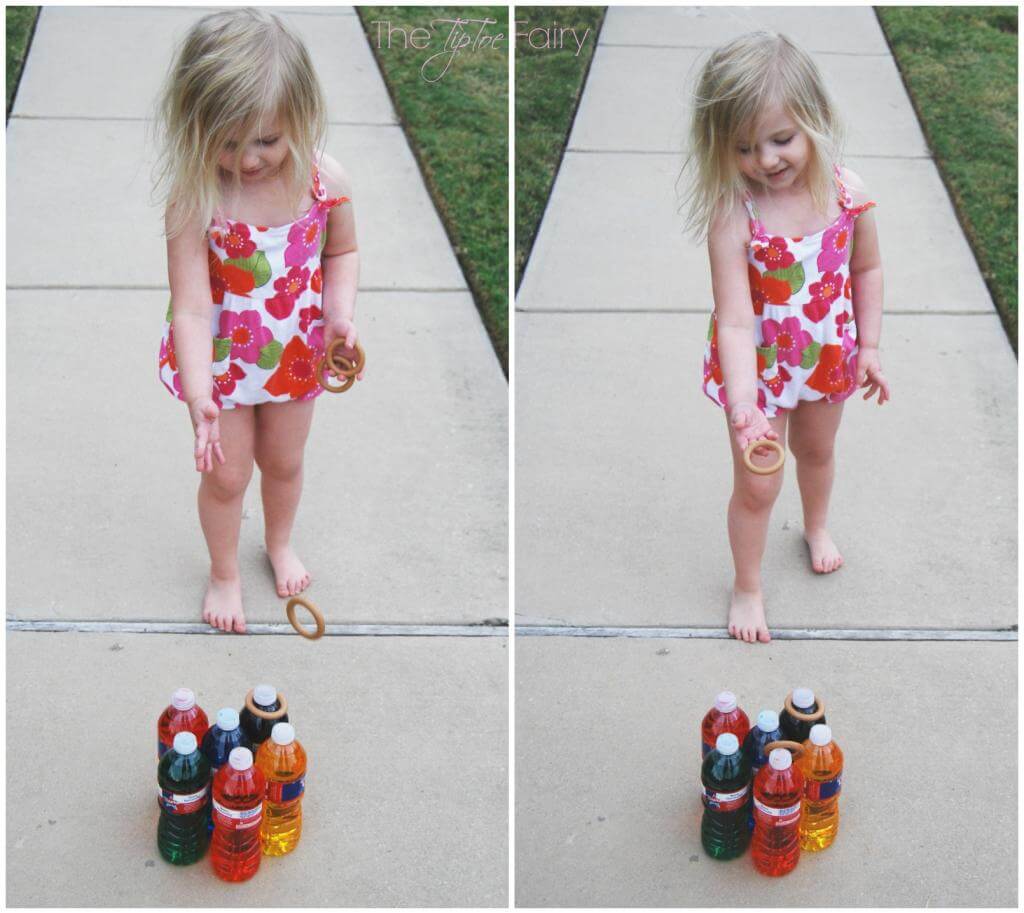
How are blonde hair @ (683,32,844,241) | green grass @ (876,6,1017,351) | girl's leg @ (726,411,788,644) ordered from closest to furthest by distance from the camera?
1. blonde hair @ (683,32,844,241)
2. girl's leg @ (726,411,788,644)
3. green grass @ (876,6,1017,351)

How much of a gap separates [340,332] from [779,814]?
1564 mm

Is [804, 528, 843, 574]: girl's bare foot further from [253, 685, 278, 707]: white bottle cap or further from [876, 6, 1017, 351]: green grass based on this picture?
[253, 685, 278, 707]: white bottle cap

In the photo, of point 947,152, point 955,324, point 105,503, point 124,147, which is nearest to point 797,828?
point 105,503

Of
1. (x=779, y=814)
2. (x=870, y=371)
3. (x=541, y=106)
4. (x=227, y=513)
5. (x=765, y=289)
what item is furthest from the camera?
(x=541, y=106)

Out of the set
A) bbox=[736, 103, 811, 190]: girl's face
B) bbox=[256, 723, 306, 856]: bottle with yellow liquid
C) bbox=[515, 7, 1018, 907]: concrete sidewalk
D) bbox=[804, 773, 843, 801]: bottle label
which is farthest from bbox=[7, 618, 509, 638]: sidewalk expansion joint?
bbox=[736, 103, 811, 190]: girl's face

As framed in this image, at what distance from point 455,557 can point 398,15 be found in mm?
4397

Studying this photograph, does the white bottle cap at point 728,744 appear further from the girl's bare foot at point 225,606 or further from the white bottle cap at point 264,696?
the girl's bare foot at point 225,606

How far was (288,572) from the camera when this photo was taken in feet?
12.4

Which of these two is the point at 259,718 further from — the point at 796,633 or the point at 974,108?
the point at 974,108

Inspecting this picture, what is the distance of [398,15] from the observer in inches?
287

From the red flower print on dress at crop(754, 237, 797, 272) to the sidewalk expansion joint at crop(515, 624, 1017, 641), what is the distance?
1107 millimetres

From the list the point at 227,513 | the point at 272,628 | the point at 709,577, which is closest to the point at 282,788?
the point at 272,628

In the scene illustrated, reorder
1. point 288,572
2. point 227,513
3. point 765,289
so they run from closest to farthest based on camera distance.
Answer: point 765,289 < point 227,513 < point 288,572

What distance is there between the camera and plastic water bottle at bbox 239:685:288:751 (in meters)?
2.91
